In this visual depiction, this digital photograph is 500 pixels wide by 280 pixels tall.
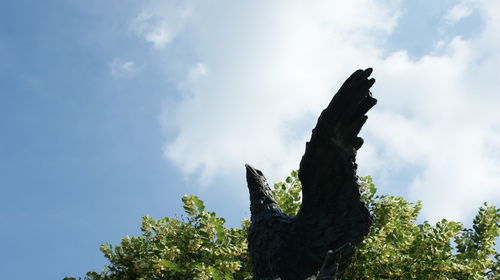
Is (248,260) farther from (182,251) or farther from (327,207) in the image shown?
(327,207)

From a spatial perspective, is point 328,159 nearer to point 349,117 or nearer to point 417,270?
point 349,117

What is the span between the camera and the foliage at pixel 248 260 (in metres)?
8.41

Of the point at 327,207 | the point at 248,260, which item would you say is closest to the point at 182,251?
the point at 248,260

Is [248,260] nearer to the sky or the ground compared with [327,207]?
nearer to the sky

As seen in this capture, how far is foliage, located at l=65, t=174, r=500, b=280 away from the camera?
8.41m

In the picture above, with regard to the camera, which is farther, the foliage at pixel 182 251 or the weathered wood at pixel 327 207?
the foliage at pixel 182 251

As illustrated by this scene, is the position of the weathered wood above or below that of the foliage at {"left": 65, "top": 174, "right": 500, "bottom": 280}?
below

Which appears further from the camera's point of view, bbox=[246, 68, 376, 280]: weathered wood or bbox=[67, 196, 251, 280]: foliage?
bbox=[67, 196, 251, 280]: foliage

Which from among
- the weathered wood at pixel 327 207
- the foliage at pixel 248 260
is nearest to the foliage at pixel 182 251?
the foliage at pixel 248 260

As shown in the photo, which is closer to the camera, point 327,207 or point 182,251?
point 327,207

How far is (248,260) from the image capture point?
9.23 metres

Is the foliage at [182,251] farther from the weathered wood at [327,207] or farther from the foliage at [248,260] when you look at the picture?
the weathered wood at [327,207]

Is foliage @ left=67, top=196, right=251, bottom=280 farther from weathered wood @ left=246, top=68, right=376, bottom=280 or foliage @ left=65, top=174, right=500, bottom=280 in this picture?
weathered wood @ left=246, top=68, right=376, bottom=280

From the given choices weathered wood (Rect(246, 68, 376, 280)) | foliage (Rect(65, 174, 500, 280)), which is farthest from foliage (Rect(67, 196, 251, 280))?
weathered wood (Rect(246, 68, 376, 280))
